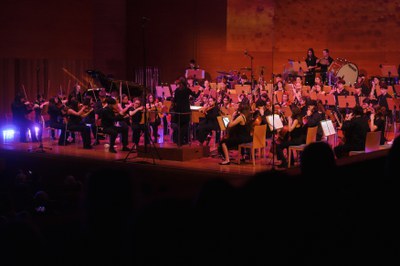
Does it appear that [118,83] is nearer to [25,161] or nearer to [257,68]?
[25,161]

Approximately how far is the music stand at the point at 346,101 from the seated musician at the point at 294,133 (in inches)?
89.5

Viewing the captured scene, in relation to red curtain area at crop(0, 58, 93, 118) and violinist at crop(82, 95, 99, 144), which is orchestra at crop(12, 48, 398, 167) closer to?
violinist at crop(82, 95, 99, 144)

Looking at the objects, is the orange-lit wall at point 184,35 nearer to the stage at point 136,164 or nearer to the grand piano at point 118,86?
the grand piano at point 118,86

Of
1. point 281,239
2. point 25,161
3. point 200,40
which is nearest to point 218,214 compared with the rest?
point 281,239

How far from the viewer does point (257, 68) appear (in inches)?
764

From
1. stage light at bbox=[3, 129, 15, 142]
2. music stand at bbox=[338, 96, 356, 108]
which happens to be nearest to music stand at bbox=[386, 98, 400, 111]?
music stand at bbox=[338, 96, 356, 108]

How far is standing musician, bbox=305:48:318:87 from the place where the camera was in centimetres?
1692

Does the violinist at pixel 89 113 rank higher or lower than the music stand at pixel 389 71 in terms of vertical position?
lower

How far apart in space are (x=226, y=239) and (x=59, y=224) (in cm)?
88

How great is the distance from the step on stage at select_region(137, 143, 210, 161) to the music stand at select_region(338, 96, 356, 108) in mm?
3329

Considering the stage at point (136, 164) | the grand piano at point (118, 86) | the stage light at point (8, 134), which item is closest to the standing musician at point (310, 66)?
the stage at point (136, 164)

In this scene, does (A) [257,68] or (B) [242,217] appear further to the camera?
(A) [257,68]

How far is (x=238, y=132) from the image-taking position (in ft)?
39.6

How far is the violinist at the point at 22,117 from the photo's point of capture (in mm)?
14578
